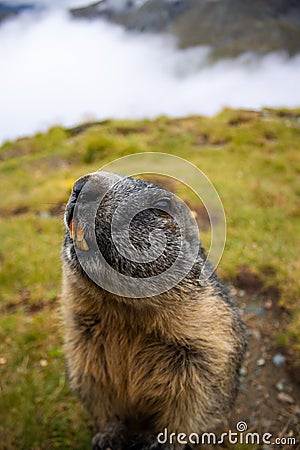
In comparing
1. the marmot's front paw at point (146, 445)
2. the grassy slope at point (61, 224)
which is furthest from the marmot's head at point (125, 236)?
the marmot's front paw at point (146, 445)

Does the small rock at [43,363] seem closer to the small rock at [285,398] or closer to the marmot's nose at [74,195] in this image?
the small rock at [285,398]

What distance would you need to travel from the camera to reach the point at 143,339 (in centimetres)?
325

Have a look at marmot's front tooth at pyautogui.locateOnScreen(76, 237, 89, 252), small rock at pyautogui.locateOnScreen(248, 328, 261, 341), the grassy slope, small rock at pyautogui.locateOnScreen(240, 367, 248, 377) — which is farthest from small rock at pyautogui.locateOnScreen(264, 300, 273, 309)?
marmot's front tooth at pyautogui.locateOnScreen(76, 237, 89, 252)

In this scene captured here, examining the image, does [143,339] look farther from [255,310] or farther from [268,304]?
[268,304]

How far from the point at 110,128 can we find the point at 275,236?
1250 cm

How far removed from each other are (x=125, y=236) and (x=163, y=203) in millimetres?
439

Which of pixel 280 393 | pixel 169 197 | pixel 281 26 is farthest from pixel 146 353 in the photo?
pixel 281 26

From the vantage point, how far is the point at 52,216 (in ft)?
33.6

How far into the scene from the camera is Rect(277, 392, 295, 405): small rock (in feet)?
15.3

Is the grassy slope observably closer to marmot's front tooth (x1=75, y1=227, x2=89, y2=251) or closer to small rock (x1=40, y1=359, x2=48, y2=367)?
small rock (x1=40, y1=359, x2=48, y2=367)

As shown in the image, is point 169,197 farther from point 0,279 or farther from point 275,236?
point 275,236

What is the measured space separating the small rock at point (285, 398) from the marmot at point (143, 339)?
1.03m

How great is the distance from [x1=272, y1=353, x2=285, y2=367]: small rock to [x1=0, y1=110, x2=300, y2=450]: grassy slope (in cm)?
20

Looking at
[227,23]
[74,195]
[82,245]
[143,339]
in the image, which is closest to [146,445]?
[143,339]
